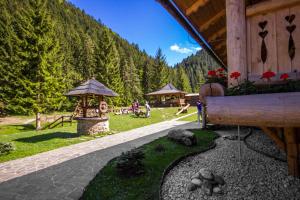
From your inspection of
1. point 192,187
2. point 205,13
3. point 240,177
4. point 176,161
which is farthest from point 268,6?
point 176,161

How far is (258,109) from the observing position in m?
2.48

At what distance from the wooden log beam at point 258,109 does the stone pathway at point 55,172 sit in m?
4.84

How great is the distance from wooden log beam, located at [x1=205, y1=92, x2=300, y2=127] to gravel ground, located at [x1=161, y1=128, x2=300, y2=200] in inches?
164

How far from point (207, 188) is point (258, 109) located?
4571 mm

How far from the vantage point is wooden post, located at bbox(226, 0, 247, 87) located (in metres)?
3.42

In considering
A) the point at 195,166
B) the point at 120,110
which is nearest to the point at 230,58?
the point at 195,166

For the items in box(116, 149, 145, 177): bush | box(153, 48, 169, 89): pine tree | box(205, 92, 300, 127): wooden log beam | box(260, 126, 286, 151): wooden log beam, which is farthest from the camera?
box(153, 48, 169, 89): pine tree

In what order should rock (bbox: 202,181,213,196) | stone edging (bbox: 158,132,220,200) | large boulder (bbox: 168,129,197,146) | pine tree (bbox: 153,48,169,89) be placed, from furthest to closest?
1. pine tree (bbox: 153,48,169,89)
2. large boulder (bbox: 168,129,197,146)
3. stone edging (bbox: 158,132,220,200)
4. rock (bbox: 202,181,213,196)

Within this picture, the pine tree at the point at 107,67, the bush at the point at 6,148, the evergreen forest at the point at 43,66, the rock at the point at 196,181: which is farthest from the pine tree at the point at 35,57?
the rock at the point at 196,181

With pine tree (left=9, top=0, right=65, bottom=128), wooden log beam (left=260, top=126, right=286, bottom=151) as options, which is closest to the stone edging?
wooden log beam (left=260, top=126, right=286, bottom=151)

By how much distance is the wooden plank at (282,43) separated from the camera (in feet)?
10.9

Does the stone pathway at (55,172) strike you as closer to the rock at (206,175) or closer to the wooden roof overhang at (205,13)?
the rock at (206,175)

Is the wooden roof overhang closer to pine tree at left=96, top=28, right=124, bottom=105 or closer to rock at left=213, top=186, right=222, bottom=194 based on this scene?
rock at left=213, top=186, right=222, bottom=194

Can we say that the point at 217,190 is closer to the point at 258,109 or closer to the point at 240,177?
the point at 240,177
